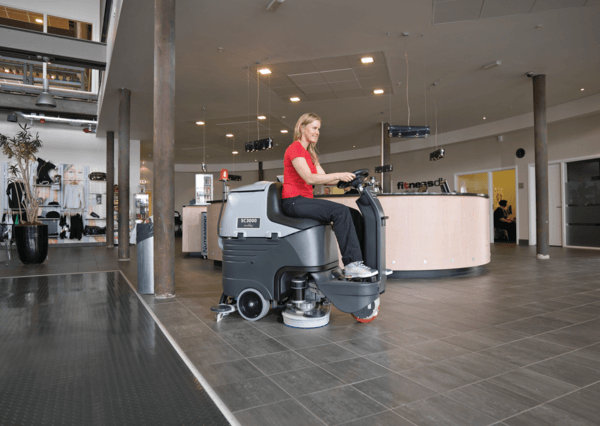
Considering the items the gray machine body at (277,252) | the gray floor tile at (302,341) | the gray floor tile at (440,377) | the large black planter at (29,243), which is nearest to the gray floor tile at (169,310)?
the gray machine body at (277,252)

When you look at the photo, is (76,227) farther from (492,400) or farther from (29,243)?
(492,400)

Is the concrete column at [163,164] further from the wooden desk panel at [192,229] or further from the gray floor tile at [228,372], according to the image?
the wooden desk panel at [192,229]

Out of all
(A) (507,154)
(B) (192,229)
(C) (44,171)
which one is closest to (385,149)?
(A) (507,154)

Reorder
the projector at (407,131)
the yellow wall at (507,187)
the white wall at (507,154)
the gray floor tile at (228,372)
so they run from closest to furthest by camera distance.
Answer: the gray floor tile at (228,372) → the projector at (407,131) → the white wall at (507,154) → the yellow wall at (507,187)

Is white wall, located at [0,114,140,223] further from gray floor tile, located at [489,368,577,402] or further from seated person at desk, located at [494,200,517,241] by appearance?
gray floor tile, located at [489,368,577,402]

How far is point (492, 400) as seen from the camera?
1.53 meters

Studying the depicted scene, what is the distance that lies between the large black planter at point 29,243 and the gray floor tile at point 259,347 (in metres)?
6.03

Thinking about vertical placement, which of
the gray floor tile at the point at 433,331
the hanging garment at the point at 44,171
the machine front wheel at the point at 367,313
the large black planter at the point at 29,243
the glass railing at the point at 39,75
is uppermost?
the glass railing at the point at 39,75

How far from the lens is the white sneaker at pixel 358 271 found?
7.85 feet

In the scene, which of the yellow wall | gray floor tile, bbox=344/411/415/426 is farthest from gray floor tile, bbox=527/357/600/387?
the yellow wall

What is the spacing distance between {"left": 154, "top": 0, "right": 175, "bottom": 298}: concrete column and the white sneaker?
2.08 m

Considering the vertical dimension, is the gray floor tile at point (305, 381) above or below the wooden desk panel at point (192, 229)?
below

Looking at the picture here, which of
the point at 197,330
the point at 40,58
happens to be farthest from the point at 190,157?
the point at 197,330

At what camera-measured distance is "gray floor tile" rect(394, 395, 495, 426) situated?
4.46 feet
